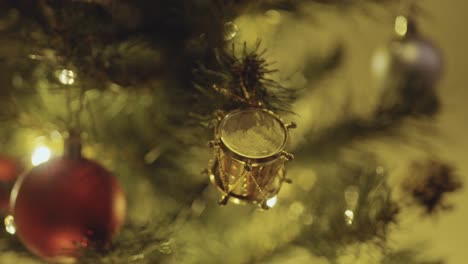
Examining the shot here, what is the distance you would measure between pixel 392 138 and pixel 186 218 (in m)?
0.29

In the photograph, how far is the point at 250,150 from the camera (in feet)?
1.38

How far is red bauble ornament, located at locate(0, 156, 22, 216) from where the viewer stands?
634 millimetres

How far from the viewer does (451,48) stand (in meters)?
1.58

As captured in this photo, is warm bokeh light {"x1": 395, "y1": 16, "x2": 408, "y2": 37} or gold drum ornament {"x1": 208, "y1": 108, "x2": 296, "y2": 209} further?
warm bokeh light {"x1": 395, "y1": 16, "x2": 408, "y2": 37}

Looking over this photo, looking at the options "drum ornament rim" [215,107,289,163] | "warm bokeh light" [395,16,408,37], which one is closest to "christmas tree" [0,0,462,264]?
"drum ornament rim" [215,107,289,163]

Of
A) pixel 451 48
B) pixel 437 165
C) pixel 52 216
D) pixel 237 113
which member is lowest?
pixel 52 216

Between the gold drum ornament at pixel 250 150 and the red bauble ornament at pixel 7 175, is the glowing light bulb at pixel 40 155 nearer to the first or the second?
the red bauble ornament at pixel 7 175

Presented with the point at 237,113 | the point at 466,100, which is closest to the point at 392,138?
the point at 237,113

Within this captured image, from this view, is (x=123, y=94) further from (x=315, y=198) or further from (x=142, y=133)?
(x=315, y=198)

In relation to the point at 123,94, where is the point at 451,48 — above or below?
above

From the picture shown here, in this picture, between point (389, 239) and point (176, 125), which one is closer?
point (389, 239)

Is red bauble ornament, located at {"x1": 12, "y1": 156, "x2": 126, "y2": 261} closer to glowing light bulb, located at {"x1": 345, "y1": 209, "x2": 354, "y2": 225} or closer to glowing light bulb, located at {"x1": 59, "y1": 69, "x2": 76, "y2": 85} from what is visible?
glowing light bulb, located at {"x1": 59, "y1": 69, "x2": 76, "y2": 85}

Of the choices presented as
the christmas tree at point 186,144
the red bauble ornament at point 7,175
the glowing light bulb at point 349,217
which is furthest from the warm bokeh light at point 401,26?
the red bauble ornament at point 7,175

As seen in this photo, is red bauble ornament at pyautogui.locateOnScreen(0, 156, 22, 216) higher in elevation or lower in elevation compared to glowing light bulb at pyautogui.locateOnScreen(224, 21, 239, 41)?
lower
